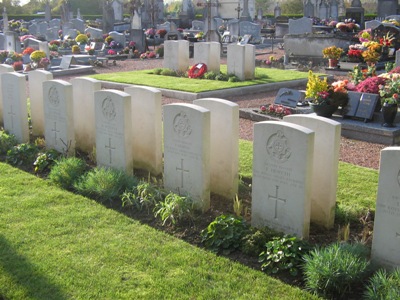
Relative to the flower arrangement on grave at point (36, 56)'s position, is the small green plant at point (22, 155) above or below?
below

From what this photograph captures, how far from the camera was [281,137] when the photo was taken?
217 inches

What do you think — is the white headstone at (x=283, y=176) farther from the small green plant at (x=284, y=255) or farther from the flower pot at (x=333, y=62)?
the flower pot at (x=333, y=62)

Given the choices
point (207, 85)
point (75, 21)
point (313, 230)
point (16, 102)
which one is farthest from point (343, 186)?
point (75, 21)

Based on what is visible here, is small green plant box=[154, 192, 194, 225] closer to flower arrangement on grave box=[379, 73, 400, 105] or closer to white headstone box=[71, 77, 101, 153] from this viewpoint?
white headstone box=[71, 77, 101, 153]

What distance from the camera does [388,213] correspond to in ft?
15.8

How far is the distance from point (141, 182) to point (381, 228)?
3215 millimetres

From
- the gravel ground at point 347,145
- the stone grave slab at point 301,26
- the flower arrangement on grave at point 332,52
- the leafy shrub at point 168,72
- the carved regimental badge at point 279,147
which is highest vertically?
the stone grave slab at point 301,26

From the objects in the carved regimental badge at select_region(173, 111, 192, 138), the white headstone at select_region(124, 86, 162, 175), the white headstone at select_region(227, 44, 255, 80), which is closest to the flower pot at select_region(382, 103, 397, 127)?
the white headstone at select_region(124, 86, 162, 175)

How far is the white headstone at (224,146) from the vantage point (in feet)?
22.3

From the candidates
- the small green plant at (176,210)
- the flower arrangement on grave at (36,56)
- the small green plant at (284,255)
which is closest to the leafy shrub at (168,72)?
the flower arrangement on grave at (36,56)

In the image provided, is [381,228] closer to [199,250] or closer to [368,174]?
[199,250]

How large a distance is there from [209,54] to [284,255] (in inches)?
539

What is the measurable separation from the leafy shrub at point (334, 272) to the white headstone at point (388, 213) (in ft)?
0.78

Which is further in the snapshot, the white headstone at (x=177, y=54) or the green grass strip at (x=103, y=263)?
the white headstone at (x=177, y=54)
